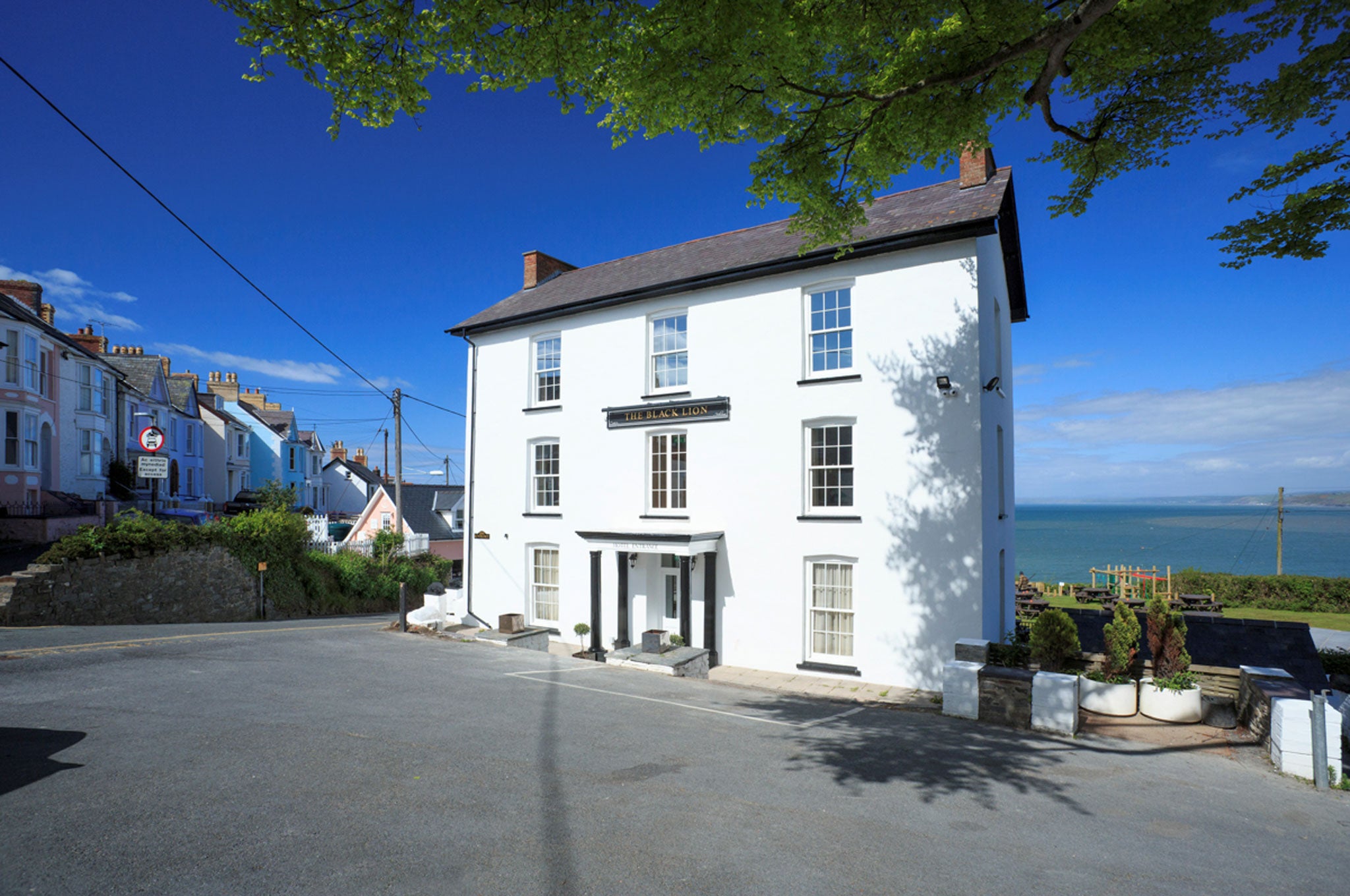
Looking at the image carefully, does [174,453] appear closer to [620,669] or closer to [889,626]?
[620,669]

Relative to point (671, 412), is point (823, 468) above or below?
below

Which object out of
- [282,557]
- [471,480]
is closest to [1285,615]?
[471,480]

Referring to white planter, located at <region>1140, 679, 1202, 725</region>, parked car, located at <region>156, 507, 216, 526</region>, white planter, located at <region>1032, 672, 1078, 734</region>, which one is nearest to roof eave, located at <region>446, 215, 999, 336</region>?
white planter, located at <region>1032, 672, 1078, 734</region>

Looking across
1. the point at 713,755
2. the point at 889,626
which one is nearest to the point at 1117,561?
the point at 889,626

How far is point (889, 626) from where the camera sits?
46.4 feet

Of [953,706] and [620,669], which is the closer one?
[953,706]

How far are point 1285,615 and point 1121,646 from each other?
30.2 m

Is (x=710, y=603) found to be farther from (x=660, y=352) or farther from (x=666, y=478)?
(x=660, y=352)

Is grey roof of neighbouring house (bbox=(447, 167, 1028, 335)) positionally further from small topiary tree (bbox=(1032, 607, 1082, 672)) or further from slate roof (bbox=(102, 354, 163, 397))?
slate roof (bbox=(102, 354, 163, 397))

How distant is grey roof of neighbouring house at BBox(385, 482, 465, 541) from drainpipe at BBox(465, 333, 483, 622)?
833 inches

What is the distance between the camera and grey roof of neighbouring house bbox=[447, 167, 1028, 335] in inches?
558

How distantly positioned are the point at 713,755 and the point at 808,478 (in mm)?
8216

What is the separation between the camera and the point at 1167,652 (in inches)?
405

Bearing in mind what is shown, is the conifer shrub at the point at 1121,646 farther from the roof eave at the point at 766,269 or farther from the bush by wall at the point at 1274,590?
the bush by wall at the point at 1274,590
